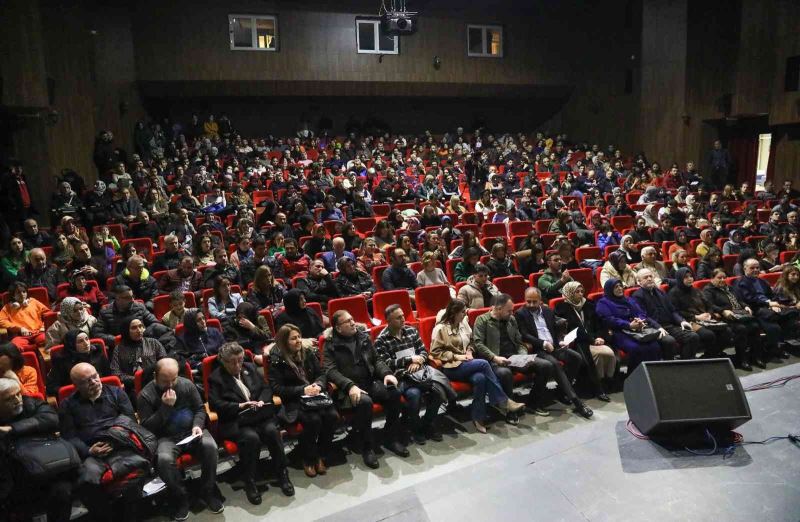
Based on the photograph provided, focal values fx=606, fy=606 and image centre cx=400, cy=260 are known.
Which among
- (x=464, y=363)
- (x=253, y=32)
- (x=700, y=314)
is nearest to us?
(x=464, y=363)

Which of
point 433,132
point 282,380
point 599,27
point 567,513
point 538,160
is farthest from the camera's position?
point 433,132

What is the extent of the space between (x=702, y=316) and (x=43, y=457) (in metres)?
4.59

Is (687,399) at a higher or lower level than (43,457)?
higher

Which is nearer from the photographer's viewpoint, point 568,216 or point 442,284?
point 442,284

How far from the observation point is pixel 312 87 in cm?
1362

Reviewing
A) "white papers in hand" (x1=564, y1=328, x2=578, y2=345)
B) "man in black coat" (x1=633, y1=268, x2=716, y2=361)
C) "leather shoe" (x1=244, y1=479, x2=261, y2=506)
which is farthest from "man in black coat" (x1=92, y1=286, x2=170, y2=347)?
"man in black coat" (x1=633, y1=268, x2=716, y2=361)

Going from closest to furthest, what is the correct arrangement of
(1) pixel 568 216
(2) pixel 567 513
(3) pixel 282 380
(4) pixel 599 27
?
1. (2) pixel 567 513
2. (3) pixel 282 380
3. (1) pixel 568 216
4. (4) pixel 599 27

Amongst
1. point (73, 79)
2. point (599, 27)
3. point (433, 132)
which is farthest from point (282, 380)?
point (599, 27)

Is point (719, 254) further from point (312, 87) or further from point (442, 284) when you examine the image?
point (312, 87)

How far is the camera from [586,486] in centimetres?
266

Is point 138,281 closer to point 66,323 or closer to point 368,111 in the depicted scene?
point 66,323

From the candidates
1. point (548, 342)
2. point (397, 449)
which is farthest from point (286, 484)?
point (548, 342)

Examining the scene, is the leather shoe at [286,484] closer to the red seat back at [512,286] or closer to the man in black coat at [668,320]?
the red seat back at [512,286]

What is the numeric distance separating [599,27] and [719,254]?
10.8 metres
